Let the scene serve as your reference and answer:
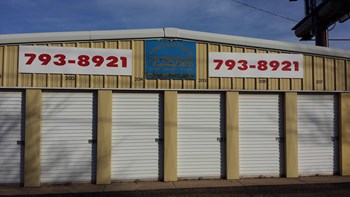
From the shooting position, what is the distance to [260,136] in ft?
41.2

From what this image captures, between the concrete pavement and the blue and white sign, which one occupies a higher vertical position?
the blue and white sign

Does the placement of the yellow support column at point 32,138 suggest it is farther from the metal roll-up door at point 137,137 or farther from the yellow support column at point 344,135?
the yellow support column at point 344,135

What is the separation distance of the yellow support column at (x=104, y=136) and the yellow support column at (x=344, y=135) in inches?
297

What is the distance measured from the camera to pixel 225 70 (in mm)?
12234

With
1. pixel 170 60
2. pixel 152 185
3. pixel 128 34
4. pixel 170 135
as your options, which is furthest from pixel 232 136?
pixel 128 34

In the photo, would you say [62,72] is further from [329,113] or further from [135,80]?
[329,113]

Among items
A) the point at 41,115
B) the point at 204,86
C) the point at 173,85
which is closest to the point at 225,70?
the point at 204,86

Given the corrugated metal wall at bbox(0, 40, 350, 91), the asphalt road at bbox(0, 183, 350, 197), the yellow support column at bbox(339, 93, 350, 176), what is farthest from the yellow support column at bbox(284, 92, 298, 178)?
the yellow support column at bbox(339, 93, 350, 176)

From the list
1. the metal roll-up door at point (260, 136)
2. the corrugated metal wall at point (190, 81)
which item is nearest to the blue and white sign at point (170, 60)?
the corrugated metal wall at point (190, 81)

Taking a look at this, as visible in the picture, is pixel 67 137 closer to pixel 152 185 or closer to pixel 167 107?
pixel 152 185

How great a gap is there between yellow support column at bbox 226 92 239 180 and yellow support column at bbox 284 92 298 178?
65.6 inches

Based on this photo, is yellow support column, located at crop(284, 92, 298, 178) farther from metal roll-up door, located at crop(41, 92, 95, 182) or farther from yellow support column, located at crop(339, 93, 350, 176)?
metal roll-up door, located at crop(41, 92, 95, 182)

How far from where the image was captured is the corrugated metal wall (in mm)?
11286

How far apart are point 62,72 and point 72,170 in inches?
114
